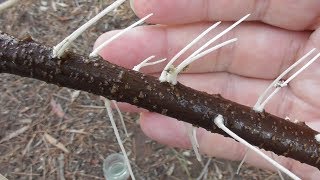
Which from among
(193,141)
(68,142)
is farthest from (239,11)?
(68,142)

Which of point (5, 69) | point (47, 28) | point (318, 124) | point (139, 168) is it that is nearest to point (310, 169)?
point (318, 124)

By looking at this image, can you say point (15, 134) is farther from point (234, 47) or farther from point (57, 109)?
point (234, 47)

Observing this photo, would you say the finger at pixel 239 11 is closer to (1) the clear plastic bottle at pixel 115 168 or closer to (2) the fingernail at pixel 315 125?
(2) the fingernail at pixel 315 125

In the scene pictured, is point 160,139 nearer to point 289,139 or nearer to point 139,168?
point 289,139

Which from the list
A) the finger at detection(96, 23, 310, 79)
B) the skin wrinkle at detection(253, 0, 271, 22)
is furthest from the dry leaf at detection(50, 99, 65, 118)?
the skin wrinkle at detection(253, 0, 271, 22)

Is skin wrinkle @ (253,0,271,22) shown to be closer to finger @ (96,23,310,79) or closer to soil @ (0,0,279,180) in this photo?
finger @ (96,23,310,79)

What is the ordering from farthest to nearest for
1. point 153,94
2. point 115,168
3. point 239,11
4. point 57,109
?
1. point 57,109
2. point 115,168
3. point 239,11
4. point 153,94

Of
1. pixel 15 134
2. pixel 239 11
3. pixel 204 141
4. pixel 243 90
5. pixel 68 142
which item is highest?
pixel 239 11

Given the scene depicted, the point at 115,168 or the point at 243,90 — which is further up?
the point at 243,90
